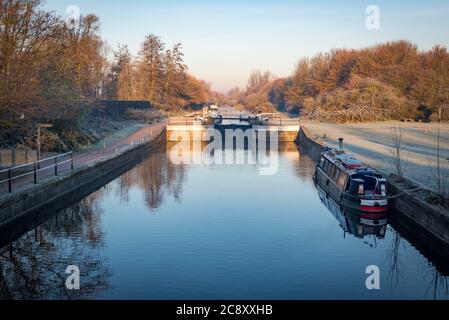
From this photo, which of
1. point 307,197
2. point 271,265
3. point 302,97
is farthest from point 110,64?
point 271,265

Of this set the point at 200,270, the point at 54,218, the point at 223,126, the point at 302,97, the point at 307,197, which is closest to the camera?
the point at 200,270

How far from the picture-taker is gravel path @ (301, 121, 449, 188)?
23.1m

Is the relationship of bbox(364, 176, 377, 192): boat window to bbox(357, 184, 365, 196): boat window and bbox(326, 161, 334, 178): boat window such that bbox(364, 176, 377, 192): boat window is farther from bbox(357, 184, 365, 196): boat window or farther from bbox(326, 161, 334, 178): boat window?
bbox(326, 161, 334, 178): boat window

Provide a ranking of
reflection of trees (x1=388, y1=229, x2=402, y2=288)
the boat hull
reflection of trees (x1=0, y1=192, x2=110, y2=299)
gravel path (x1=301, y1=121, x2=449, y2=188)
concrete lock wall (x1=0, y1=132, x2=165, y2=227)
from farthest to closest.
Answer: gravel path (x1=301, y1=121, x2=449, y2=188) → the boat hull → concrete lock wall (x1=0, y1=132, x2=165, y2=227) → reflection of trees (x1=388, y1=229, x2=402, y2=288) → reflection of trees (x1=0, y1=192, x2=110, y2=299)

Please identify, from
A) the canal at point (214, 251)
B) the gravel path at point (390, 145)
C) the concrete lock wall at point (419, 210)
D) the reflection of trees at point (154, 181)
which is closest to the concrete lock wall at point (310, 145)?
the gravel path at point (390, 145)

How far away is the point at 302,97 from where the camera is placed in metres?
78.9

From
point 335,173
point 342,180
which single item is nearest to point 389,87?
point 335,173

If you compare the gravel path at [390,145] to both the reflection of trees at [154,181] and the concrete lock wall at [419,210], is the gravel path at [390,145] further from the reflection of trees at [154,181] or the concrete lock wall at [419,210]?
the reflection of trees at [154,181]

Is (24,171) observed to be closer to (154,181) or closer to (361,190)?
(154,181)

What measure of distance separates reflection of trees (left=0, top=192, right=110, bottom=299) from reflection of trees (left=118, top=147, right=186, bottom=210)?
3838mm

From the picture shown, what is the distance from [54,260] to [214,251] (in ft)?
13.1

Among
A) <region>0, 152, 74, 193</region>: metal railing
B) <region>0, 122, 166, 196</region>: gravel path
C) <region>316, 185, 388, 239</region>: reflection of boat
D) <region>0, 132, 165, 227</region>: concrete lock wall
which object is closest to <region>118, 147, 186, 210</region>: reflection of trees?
<region>0, 132, 165, 227</region>: concrete lock wall
